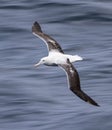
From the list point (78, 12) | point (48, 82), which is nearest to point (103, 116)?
point (48, 82)

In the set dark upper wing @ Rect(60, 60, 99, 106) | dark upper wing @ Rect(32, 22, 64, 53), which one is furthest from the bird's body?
dark upper wing @ Rect(32, 22, 64, 53)

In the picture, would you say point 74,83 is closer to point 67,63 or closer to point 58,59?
point 67,63

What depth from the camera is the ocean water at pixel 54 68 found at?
Result: 1527cm

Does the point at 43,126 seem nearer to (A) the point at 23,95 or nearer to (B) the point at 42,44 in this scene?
(A) the point at 23,95

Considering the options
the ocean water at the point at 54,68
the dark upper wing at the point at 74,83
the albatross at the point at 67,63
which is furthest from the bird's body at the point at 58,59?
the ocean water at the point at 54,68

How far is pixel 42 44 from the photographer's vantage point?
2053 cm

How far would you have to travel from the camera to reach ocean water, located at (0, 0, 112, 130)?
15.3 metres

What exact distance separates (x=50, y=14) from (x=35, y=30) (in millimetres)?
5091

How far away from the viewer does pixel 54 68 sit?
1839cm

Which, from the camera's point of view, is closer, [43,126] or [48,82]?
[43,126]

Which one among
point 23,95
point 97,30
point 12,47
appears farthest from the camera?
point 97,30

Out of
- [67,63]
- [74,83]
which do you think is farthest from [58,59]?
[74,83]

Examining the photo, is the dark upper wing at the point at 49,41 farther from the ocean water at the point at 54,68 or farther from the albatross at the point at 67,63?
the ocean water at the point at 54,68

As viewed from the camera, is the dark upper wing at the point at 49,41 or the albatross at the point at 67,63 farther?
the dark upper wing at the point at 49,41
